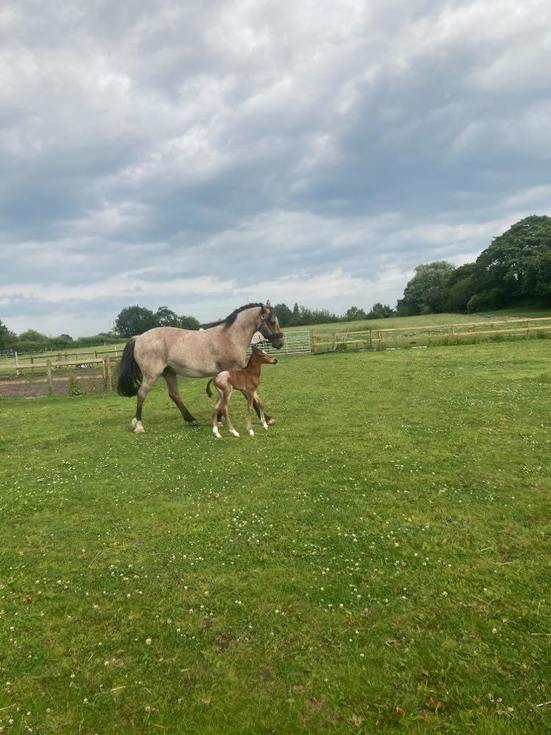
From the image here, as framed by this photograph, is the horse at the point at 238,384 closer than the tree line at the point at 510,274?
Yes

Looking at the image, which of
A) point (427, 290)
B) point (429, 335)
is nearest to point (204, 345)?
point (429, 335)

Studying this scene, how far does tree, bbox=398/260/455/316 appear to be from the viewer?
9006cm

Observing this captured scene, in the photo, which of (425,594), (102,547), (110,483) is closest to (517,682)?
(425,594)

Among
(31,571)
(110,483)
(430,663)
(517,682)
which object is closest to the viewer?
(517,682)

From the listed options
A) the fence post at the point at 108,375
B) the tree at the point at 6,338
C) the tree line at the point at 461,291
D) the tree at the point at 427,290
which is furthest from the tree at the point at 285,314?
the fence post at the point at 108,375

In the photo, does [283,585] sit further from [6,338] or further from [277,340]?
[6,338]

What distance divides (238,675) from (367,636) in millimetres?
1099

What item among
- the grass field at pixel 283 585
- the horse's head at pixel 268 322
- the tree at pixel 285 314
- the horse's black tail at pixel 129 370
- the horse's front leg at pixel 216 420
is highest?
the tree at pixel 285 314

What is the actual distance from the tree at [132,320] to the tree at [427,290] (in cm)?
5859

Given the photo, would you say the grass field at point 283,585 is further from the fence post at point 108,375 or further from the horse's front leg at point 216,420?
the fence post at point 108,375

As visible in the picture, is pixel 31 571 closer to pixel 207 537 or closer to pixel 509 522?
pixel 207 537

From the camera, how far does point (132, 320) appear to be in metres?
110

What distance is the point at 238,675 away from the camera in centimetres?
339

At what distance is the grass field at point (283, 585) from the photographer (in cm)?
312
